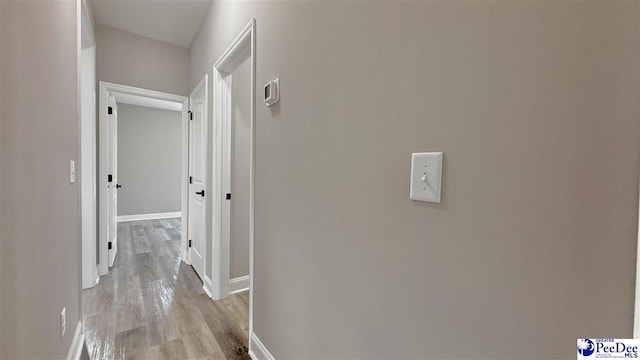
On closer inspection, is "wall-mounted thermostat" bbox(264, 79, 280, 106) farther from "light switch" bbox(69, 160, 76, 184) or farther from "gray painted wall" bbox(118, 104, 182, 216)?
"gray painted wall" bbox(118, 104, 182, 216)

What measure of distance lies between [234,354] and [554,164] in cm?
192

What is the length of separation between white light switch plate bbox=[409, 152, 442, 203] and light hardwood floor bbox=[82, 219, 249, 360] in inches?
63.5

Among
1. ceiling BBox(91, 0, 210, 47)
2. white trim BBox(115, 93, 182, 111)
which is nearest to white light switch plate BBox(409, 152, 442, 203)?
ceiling BBox(91, 0, 210, 47)

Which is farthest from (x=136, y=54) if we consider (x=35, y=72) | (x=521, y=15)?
(x=521, y=15)

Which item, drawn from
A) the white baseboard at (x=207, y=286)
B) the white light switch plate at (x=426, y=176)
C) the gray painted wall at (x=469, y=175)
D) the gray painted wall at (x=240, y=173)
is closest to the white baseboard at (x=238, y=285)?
the gray painted wall at (x=240, y=173)

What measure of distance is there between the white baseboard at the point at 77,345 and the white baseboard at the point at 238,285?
1.02m

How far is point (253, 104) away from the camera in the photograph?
1671 millimetres

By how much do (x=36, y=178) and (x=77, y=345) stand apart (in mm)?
1190

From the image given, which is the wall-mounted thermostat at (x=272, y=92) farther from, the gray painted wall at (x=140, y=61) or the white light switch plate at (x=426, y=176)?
the gray painted wall at (x=140, y=61)

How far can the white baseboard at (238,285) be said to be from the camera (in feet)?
8.21

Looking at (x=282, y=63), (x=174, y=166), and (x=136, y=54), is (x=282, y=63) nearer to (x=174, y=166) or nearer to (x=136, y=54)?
(x=136, y=54)

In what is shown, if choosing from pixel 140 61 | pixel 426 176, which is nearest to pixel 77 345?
pixel 426 176

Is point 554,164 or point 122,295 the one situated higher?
point 554,164

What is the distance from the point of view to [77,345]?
64.3 inches
